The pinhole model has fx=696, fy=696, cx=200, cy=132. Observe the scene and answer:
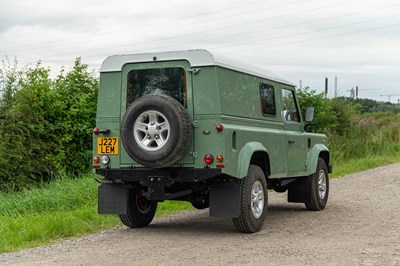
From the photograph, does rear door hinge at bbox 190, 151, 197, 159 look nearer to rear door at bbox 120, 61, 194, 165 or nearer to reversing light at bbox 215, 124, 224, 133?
rear door at bbox 120, 61, 194, 165

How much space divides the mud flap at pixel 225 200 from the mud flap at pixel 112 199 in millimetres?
1258

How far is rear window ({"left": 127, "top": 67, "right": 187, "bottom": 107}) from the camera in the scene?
357 inches

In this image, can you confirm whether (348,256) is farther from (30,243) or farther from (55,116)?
(55,116)

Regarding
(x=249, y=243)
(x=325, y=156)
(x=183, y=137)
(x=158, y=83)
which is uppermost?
(x=158, y=83)

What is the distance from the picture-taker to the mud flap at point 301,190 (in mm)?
11766

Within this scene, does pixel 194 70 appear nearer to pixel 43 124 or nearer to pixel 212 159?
pixel 212 159

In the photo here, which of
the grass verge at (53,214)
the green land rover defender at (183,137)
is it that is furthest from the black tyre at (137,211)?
the grass verge at (53,214)

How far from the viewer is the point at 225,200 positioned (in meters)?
8.99

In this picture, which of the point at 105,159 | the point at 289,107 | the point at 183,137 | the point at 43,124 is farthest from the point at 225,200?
the point at 43,124

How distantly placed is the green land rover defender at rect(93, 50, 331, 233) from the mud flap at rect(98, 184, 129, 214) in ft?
0.04

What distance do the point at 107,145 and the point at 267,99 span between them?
2610 mm

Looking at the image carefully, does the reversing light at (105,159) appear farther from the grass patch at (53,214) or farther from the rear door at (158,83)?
the grass patch at (53,214)

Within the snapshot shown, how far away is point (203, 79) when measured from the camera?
29.2ft

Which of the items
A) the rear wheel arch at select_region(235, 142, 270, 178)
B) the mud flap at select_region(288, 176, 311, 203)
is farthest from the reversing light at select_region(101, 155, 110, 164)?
the mud flap at select_region(288, 176, 311, 203)
